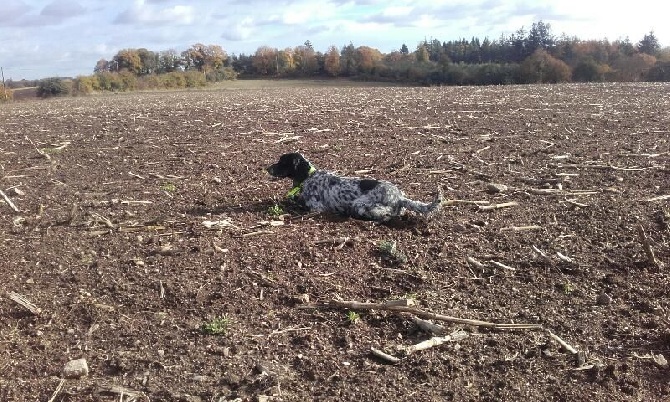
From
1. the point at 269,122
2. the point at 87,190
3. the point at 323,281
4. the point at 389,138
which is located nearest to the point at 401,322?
the point at 323,281

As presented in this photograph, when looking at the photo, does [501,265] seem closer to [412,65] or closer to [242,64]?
[412,65]

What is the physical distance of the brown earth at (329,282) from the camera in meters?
4.64

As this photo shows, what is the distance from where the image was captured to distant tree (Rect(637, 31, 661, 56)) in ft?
276

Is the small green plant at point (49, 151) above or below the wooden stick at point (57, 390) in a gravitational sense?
above

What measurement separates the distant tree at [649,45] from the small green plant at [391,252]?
9039 cm

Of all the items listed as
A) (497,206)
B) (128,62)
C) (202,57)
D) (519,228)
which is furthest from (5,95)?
(519,228)

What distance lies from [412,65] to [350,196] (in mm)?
76128

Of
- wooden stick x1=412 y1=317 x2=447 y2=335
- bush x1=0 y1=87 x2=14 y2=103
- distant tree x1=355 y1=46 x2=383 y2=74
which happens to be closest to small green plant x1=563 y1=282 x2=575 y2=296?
wooden stick x1=412 y1=317 x2=447 y2=335

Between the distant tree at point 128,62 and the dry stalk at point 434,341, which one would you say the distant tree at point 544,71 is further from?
the dry stalk at point 434,341

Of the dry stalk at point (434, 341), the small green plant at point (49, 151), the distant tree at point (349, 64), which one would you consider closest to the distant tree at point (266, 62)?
the distant tree at point (349, 64)

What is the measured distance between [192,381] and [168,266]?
2264 mm

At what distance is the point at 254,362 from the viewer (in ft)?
15.8

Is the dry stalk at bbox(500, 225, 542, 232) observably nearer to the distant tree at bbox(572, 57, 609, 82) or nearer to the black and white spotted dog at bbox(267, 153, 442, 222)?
the black and white spotted dog at bbox(267, 153, 442, 222)

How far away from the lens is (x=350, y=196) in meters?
8.49
